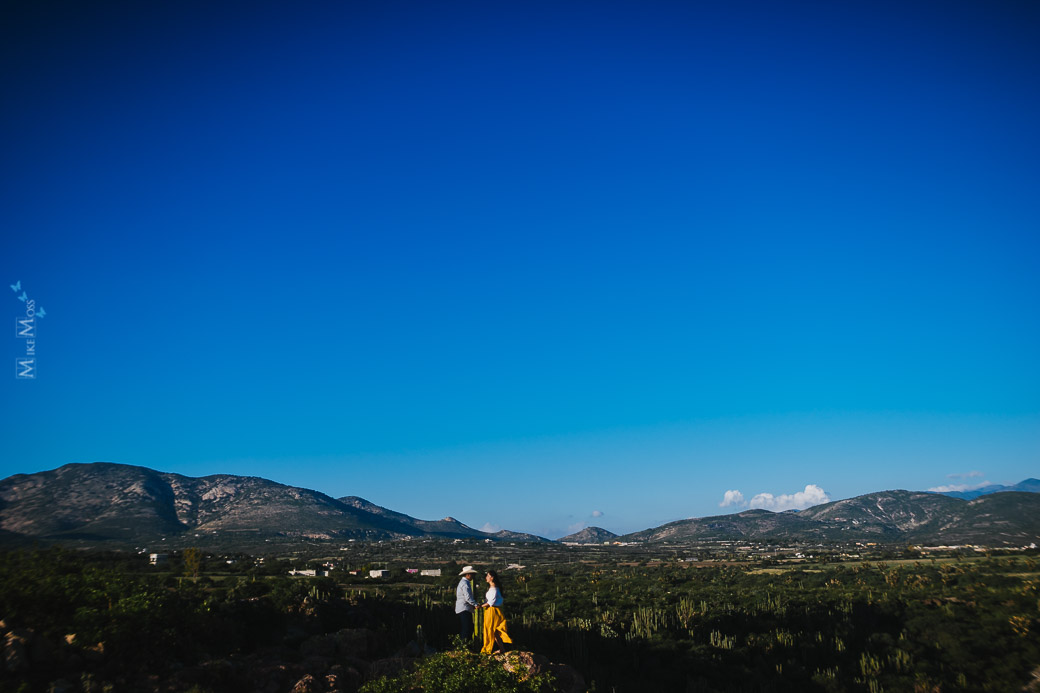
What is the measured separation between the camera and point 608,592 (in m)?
42.2

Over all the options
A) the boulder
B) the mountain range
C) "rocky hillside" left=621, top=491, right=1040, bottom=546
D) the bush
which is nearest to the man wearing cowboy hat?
the bush

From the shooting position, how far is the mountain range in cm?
11006

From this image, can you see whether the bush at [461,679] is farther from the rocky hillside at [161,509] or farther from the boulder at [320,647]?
the rocky hillside at [161,509]

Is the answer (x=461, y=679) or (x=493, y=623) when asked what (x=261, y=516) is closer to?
(x=493, y=623)

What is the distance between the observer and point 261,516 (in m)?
148

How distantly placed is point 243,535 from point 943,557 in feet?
389

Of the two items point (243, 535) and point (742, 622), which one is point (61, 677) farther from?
point (243, 535)

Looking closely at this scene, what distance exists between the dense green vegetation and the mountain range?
3181 inches

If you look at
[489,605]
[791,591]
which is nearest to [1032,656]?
[791,591]

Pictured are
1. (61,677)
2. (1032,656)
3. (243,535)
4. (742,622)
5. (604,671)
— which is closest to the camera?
(61,677)

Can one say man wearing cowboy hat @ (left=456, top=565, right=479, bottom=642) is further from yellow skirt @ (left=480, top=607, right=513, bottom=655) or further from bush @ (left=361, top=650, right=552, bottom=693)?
bush @ (left=361, top=650, right=552, bottom=693)

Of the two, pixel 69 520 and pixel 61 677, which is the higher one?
pixel 69 520

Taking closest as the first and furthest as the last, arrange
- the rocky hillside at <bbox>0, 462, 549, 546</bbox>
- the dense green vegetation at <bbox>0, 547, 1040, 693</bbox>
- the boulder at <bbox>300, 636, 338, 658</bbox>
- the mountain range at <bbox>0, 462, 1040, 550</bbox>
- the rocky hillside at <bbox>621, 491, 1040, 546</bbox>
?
the dense green vegetation at <bbox>0, 547, 1040, 693</bbox> < the boulder at <bbox>300, 636, 338, 658</bbox> < the rocky hillside at <bbox>0, 462, 549, 546</bbox> < the mountain range at <bbox>0, 462, 1040, 550</bbox> < the rocky hillside at <bbox>621, 491, 1040, 546</bbox>

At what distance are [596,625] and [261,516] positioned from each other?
139920 millimetres
